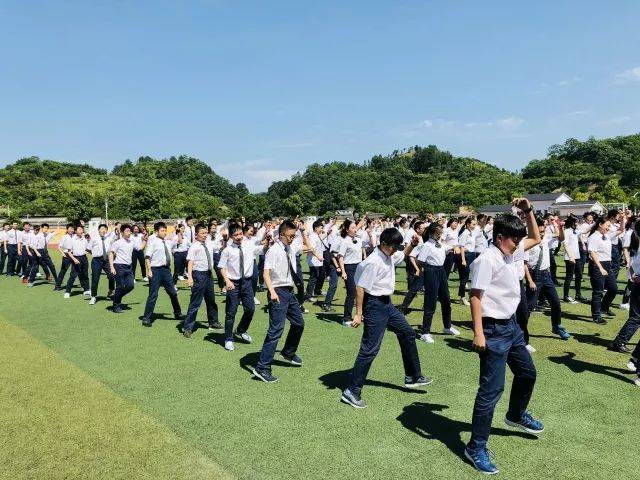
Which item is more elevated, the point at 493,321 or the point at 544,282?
the point at 493,321

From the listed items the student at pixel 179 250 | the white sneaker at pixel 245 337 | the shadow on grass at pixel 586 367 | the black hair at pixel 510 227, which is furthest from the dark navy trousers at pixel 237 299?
the student at pixel 179 250

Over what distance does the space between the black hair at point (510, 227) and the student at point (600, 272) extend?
18.3 ft

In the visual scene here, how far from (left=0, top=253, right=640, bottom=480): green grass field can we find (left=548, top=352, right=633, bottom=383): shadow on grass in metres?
0.03

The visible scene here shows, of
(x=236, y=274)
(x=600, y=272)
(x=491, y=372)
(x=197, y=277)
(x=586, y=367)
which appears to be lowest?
(x=586, y=367)

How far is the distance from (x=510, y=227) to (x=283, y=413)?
2.98 metres

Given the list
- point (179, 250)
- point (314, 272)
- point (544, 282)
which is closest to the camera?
point (544, 282)

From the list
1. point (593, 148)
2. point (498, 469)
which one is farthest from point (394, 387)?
point (593, 148)

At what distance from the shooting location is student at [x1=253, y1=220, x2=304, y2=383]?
5.96 meters

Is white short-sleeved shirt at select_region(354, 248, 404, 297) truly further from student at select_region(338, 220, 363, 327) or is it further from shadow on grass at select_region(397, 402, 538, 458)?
student at select_region(338, 220, 363, 327)

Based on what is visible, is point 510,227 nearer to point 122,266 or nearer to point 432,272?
point 432,272

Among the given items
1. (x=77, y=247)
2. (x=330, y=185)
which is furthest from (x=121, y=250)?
(x=330, y=185)

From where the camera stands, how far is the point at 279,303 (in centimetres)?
613

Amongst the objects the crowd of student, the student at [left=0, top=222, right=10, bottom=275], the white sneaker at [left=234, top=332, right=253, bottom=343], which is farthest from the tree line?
the white sneaker at [left=234, top=332, right=253, bottom=343]

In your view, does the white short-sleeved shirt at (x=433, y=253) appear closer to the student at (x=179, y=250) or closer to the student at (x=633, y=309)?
the student at (x=633, y=309)
